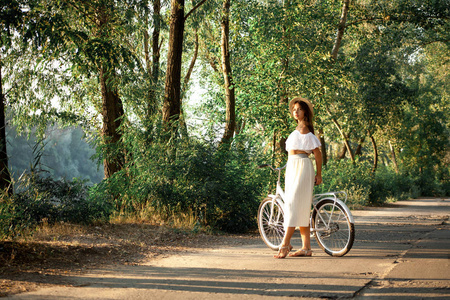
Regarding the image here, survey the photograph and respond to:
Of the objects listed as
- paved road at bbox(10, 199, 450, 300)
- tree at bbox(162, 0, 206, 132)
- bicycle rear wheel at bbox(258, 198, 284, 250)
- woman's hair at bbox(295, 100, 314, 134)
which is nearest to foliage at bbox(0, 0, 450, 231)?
tree at bbox(162, 0, 206, 132)

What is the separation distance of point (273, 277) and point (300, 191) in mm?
1673

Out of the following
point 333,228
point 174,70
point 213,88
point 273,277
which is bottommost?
point 273,277

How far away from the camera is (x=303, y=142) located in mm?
7078

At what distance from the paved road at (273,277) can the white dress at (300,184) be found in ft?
1.98

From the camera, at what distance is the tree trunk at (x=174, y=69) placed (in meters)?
12.9

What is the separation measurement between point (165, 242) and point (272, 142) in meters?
12.2

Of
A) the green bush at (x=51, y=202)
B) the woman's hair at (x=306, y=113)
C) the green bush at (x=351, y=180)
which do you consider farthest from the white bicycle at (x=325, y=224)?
the green bush at (x=351, y=180)

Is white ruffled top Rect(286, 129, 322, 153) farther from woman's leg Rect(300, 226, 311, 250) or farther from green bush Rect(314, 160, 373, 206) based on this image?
green bush Rect(314, 160, 373, 206)

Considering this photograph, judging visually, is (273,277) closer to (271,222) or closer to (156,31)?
(271,222)

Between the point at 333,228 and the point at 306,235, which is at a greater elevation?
the point at 333,228

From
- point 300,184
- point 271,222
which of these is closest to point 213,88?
point 271,222

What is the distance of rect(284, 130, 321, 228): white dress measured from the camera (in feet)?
23.2

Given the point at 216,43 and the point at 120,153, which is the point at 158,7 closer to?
the point at 216,43

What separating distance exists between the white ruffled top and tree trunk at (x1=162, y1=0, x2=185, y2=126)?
6040 mm
